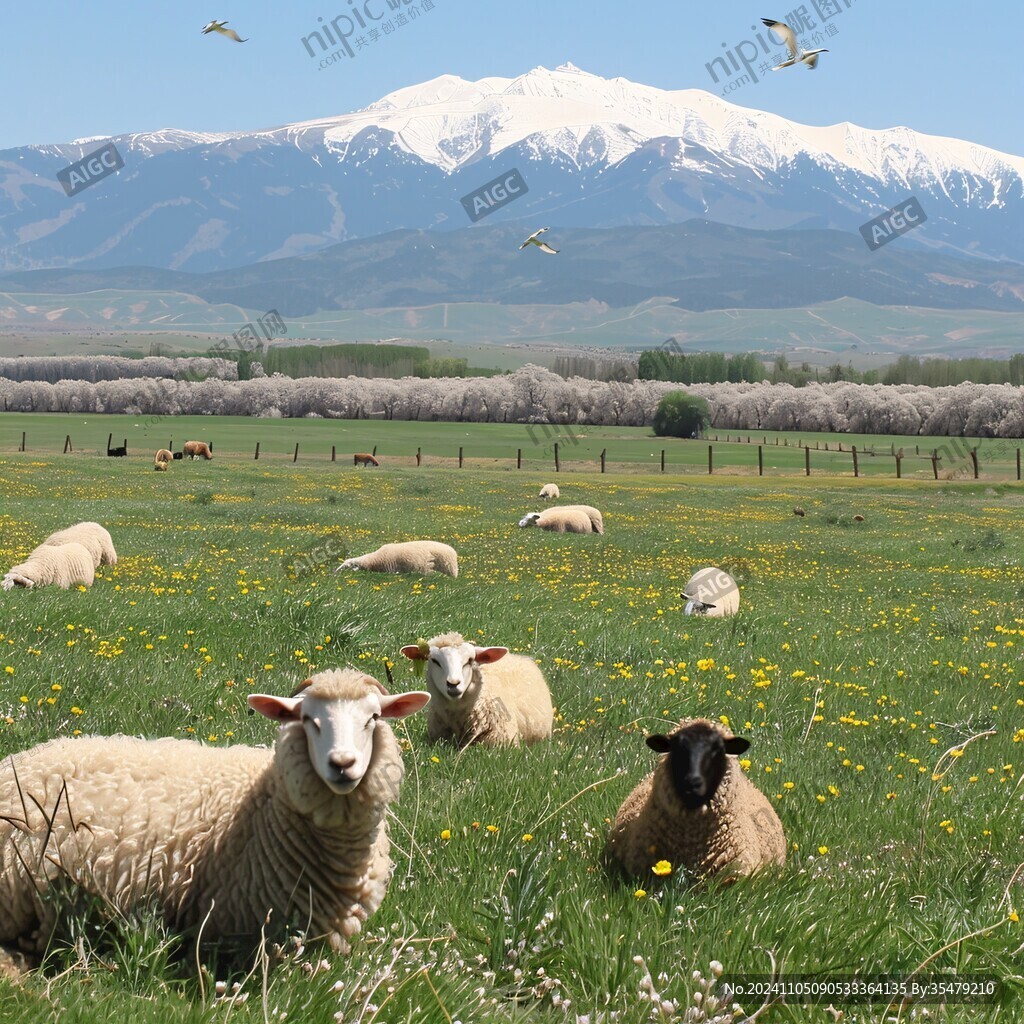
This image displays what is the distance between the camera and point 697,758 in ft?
18.4

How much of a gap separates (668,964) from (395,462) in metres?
71.6

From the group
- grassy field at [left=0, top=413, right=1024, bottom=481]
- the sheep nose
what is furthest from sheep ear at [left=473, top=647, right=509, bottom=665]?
grassy field at [left=0, top=413, right=1024, bottom=481]

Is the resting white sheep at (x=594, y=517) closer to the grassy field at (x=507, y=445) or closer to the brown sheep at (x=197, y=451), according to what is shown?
the grassy field at (x=507, y=445)

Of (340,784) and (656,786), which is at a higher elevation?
(340,784)

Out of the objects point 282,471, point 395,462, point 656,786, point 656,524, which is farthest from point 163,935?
point 395,462

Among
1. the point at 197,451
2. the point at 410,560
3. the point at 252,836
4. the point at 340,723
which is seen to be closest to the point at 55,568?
the point at 410,560

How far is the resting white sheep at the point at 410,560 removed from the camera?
1928 cm

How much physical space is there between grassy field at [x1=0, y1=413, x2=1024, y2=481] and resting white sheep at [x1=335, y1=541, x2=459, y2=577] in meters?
43.2

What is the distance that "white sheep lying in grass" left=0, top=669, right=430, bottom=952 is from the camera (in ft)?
14.6

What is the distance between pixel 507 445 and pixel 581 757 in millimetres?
93506

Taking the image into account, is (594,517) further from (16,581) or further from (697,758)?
(697,758)

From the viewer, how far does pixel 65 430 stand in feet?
315

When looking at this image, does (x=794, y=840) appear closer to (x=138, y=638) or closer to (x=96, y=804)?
(x=96, y=804)

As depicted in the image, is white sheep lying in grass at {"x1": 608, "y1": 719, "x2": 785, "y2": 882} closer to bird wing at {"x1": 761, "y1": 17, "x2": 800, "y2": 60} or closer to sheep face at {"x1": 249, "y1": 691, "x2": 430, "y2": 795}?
sheep face at {"x1": 249, "y1": 691, "x2": 430, "y2": 795}
